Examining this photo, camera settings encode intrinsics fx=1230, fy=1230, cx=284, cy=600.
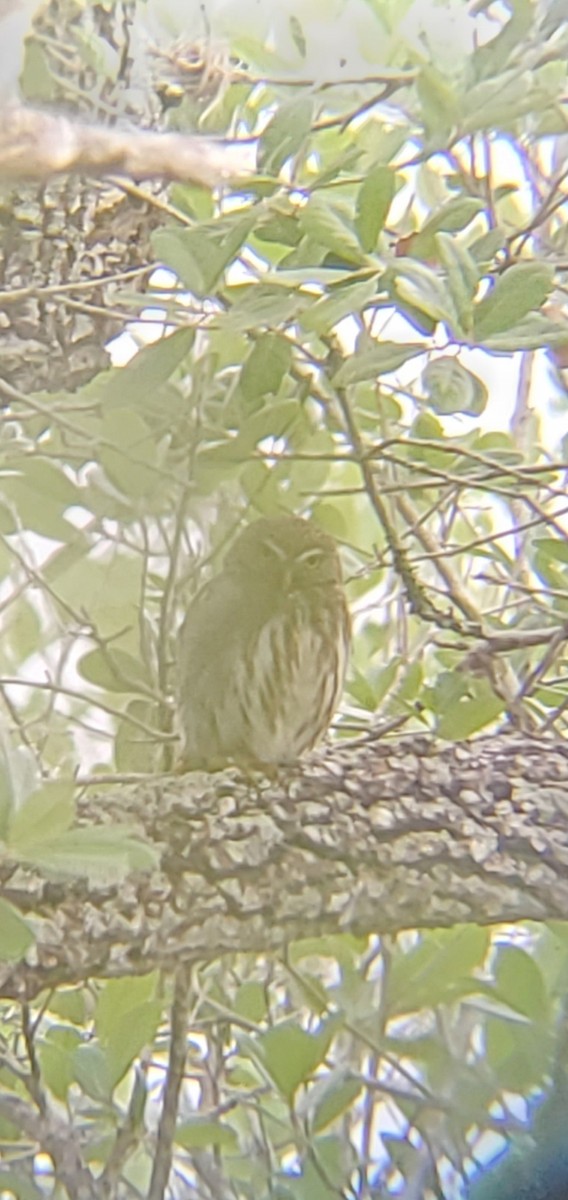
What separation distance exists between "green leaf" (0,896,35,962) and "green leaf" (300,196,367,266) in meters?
0.25

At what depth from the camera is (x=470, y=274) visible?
42cm

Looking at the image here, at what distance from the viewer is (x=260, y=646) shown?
46cm

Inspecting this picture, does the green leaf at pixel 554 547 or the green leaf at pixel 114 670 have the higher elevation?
the green leaf at pixel 554 547

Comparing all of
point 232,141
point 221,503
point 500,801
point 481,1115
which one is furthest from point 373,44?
point 481,1115

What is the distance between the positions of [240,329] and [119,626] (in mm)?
113

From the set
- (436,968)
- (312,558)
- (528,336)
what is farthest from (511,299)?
(436,968)

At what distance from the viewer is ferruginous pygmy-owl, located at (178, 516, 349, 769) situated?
444 mm

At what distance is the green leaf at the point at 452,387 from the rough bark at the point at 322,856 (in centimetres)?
12

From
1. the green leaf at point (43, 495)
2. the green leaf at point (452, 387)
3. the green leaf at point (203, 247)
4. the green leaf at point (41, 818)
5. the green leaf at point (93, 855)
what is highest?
the green leaf at point (203, 247)

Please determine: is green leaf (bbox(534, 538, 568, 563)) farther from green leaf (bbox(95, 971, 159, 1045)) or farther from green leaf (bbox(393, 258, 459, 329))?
Result: green leaf (bbox(95, 971, 159, 1045))

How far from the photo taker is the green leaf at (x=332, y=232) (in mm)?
424

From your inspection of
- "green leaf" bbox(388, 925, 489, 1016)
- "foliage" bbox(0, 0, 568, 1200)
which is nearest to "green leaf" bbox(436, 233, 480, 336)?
"foliage" bbox(0, 0, 568, 1200)

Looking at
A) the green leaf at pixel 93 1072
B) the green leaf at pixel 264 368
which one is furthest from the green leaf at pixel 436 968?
the green leaf at pixel 264 368

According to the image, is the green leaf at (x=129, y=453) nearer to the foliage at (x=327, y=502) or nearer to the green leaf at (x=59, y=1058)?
the foliage at (x=327, y=502)
